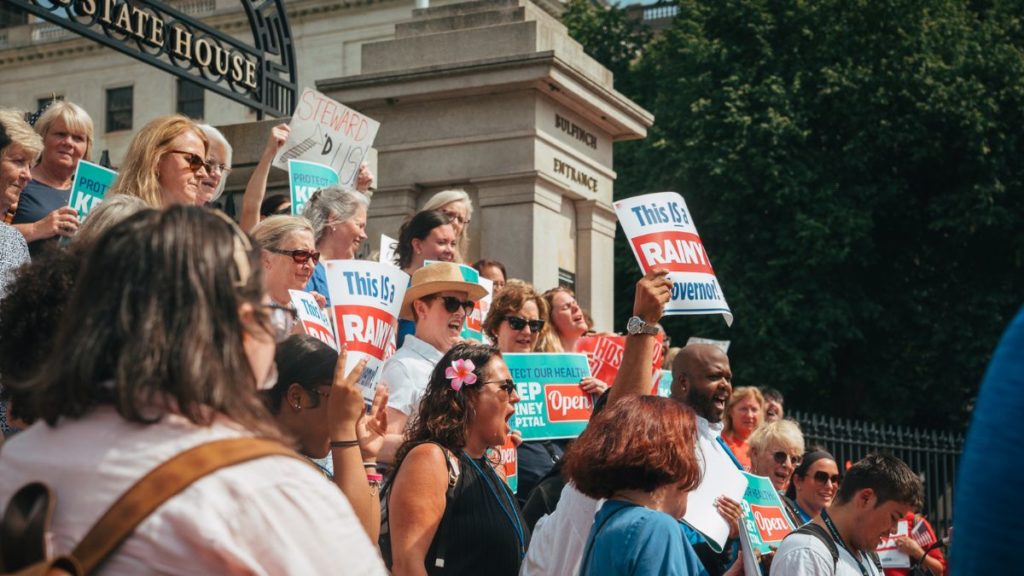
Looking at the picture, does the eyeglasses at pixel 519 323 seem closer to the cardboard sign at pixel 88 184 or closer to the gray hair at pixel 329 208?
the gray hair at pixel 329 208

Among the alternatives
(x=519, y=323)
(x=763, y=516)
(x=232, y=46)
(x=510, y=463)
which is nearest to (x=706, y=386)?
(x=763, y=516)

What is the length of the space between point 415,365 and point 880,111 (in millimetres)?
21371

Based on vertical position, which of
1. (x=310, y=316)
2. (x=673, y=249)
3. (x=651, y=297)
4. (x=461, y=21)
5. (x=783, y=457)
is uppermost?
(x=461, y=21)

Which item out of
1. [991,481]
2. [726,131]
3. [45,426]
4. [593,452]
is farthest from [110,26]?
[726,131]

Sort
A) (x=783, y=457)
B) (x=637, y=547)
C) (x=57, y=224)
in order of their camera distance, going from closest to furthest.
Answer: (x=637, y=547) < (x=57, y=224) < (x=783, y=457)

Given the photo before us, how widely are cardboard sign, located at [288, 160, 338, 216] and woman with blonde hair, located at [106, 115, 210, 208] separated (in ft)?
4.42

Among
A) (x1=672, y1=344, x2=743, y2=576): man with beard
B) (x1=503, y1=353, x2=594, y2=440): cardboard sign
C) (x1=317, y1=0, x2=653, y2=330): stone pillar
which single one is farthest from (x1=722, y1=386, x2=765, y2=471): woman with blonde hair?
(x1=672, y1=344, x2=743, y2=576): man with beard

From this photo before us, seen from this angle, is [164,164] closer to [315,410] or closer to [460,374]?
[460,374]

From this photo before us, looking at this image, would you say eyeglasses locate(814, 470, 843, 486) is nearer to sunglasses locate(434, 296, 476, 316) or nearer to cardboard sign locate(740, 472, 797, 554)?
cardboard sign locate(740, 472, 797, 554)

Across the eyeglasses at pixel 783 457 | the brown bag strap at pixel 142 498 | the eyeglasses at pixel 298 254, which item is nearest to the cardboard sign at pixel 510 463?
the eyeglasses at pixel 298 254

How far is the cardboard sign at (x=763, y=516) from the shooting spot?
5562 mm

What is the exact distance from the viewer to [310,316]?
528 centimetres

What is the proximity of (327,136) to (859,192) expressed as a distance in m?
19.2

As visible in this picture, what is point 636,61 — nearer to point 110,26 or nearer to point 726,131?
point 726,131
